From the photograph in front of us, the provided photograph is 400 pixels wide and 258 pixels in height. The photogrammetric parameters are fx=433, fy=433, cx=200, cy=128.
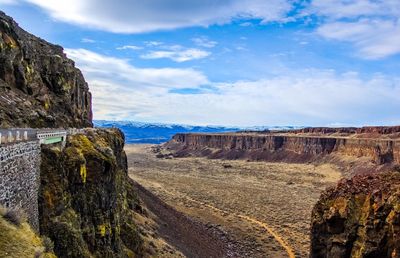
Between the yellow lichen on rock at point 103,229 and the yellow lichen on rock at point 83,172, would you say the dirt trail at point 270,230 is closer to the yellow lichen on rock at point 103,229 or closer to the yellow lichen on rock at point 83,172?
the yellow lichen on rock at point 103,229

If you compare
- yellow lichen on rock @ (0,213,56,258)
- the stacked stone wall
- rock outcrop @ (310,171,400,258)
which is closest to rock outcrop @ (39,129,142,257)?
the stacked stone wall

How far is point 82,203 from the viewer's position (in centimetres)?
2036

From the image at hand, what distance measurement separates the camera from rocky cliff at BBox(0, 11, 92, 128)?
2812cm

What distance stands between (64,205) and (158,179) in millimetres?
78325

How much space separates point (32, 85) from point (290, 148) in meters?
124

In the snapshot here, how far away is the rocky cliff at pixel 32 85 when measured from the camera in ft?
92.3

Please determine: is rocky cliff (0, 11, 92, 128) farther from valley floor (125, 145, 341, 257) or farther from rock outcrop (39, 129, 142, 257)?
valley floor (125, 145, 341, 257)

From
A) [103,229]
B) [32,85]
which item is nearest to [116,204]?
[103,229]

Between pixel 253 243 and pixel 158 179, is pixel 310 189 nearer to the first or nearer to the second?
pixel 158 179

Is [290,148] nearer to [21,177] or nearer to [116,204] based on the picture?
[116,204]

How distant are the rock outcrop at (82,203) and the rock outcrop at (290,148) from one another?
93.5 metres

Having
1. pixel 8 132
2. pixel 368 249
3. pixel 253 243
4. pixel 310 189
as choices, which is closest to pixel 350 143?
pixel 310 189

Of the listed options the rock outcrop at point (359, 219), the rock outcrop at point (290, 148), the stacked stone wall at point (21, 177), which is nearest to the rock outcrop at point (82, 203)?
the stacked stone wall at point (21, 177)

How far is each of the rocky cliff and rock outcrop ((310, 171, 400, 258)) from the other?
17.9 meters
